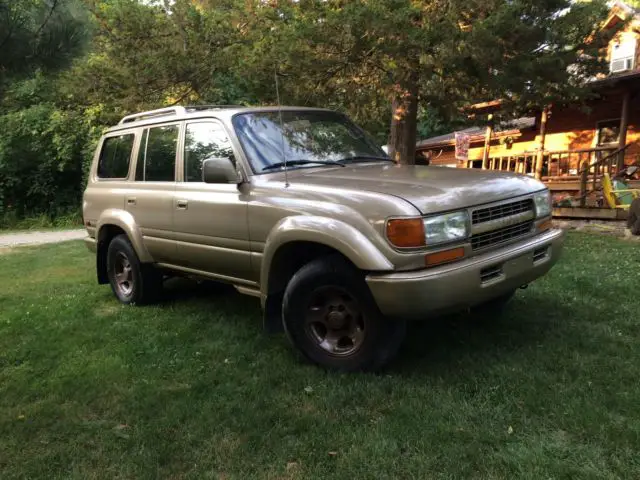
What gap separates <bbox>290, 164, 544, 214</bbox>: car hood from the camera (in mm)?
3203

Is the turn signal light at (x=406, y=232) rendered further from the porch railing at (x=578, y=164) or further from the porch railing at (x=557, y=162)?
the porch railing at (x=557, y=162)

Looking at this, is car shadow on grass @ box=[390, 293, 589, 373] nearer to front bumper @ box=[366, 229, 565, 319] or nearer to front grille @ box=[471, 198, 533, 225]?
front bumper @ box=[366, 229, 565, 319]

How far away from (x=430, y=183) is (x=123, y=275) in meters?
3.68

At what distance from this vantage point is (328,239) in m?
3.29

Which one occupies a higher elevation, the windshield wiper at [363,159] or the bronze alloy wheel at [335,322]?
the windshield wiper at [363,159]

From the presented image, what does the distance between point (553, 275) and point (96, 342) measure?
4.82 meters

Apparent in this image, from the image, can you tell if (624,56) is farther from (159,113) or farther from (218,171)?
(218,171)

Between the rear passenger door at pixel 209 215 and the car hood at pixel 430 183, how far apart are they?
1.97 ft

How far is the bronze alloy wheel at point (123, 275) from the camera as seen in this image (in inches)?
221

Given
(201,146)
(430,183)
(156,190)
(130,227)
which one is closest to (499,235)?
(430,183)

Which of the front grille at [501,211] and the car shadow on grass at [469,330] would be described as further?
the car shadow on grass at [469,330]

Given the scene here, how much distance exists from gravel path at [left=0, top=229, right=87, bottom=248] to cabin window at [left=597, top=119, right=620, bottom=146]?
14807 mm

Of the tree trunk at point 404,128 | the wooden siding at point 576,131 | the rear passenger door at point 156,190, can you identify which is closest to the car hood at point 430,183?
the rear passenger door at point 156,190

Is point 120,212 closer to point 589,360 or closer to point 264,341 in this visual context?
point 264,341
